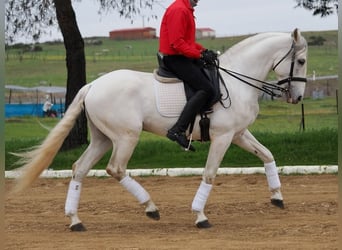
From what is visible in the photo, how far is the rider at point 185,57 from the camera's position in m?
7.47

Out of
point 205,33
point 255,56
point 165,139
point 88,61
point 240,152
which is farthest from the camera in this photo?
point 88,61

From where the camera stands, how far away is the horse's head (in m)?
7.98

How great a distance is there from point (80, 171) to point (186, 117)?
4.20 feet

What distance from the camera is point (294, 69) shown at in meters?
8.02

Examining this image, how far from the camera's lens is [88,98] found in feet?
25.3

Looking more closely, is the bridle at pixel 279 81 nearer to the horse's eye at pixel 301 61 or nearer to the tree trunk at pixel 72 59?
the horse's eye at pixel 301 61

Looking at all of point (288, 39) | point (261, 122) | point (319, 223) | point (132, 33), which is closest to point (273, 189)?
point (319, 223)

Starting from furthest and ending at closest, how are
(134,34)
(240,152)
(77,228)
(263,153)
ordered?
(134,34) → (240,152) → (263,153) → (77,228)

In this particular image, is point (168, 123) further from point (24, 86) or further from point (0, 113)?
point (24, 86)

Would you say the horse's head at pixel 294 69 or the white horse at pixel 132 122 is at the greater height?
the horse's head at pixel 294 69

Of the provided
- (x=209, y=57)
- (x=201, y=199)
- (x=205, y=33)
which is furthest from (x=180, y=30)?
(x=205, y=33)

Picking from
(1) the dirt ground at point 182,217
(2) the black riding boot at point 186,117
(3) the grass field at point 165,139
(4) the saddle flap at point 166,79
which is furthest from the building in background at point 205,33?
(2) the black riding boot at point 186,117

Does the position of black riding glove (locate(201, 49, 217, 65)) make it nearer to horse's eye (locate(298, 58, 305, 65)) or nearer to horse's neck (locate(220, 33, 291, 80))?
horse's neck (locate(220, 33, 291, 80))

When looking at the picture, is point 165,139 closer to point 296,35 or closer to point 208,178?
point 296,35
